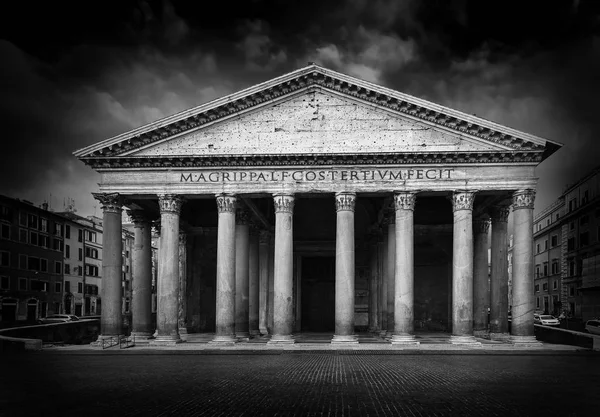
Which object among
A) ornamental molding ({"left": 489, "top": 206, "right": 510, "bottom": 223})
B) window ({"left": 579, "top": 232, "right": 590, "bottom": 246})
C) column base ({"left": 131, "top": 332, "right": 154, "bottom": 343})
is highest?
ornamental molding ({"left": 489, "top": 206, "right": 510, "bottom": 223})

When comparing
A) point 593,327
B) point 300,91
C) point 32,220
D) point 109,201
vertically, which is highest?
point 300,91

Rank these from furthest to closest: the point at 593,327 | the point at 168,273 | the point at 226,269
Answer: the point at 593,327
the point at 168,273
the point at 226,269

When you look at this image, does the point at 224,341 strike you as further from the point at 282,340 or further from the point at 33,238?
the point at 33,238

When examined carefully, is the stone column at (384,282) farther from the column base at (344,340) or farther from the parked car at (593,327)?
the parked car at (593,327)

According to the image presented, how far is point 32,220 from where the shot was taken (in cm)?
6181

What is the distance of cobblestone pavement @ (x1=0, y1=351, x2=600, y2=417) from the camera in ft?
45.1

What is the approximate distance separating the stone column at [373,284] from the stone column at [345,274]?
31.1 ft

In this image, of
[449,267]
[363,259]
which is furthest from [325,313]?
[449,267]

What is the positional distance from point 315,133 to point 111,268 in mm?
11993

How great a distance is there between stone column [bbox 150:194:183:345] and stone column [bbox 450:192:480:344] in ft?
44.0

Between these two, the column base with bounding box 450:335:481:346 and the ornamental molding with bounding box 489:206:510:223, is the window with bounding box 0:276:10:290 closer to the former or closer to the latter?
the column base with bounding box 450:335:481:346

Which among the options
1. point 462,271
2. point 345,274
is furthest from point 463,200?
point 345,274

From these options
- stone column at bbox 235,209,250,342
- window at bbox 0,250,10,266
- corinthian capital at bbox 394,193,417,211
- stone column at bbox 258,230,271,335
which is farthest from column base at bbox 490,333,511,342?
window at bbox 0,250,10,266

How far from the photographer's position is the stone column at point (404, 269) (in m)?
30.1
